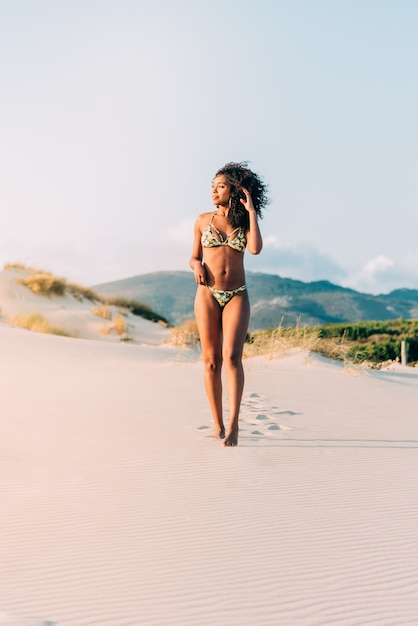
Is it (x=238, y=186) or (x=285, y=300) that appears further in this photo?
(x=285, y=300)

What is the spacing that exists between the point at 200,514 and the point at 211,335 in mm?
2110

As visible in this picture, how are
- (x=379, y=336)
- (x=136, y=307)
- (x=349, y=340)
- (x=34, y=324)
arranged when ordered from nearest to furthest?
(x=34, y=324)
(x=349, y=340)
(x=379, y=336)
(x=136, y=307)

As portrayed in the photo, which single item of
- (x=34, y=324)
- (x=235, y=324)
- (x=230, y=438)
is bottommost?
(x=230, y=438)

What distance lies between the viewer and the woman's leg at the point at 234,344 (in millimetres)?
6004

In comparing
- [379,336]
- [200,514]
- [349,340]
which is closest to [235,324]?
[200,514]

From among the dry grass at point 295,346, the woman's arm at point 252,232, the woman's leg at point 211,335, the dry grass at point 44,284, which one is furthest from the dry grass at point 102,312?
the woman's arm at point 252,232

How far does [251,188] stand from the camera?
6.24 m

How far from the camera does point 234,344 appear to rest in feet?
19.7

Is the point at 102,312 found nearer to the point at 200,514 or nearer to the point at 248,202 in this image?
the point at 248,202

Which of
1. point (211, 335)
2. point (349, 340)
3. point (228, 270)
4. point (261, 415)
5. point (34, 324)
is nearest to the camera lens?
point (228, 270)

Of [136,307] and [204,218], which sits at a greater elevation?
[136,307]

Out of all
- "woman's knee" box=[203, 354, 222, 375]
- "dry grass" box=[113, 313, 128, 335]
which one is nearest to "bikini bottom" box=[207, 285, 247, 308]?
"woman's knee" box=[203, 354, 222, 375]

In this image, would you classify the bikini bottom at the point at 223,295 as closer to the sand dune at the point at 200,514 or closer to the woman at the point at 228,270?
the woman at the point at 228,270

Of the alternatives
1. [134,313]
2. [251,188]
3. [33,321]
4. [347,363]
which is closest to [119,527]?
[251,188]
